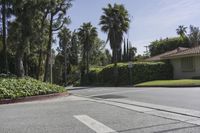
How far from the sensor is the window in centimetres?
4521

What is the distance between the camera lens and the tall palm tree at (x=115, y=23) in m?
57.6

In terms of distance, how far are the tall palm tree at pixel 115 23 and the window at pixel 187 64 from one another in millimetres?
13050

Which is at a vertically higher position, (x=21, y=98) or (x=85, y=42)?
(x=85, y=42)

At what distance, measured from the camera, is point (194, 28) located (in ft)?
347

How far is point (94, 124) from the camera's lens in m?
11.7

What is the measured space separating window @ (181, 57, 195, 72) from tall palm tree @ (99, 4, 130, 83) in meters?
13.0

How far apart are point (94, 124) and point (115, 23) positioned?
46928 mm

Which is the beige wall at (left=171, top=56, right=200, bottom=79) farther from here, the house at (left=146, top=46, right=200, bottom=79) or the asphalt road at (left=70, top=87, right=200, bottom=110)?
the asphalt road at (left=70, top=87, right=200, bottom=110)

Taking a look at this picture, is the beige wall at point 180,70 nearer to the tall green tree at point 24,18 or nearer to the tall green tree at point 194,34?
the tall green tree at point 24,18

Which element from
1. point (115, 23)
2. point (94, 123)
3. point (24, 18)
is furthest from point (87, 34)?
point (94, 123)

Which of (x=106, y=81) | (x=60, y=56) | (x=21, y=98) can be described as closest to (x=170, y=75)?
(x=106, y=81)

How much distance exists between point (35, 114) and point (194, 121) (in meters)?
6.04

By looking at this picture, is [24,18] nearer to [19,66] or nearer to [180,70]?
[19,66]

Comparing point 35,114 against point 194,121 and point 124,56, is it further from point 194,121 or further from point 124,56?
point 124,56
